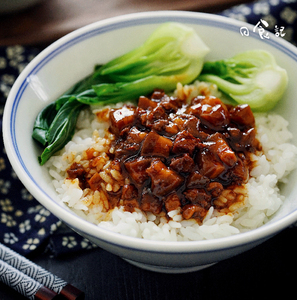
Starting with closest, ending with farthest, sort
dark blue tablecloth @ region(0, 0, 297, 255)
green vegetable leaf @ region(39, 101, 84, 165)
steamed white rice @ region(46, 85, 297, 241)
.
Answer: steamed white rice @ region(46, 85, 297, 241) < green vegetable leaf @ region(39, 101, 84, 165) < dark blue tablecloth @ region(0, 0, 297, 255)

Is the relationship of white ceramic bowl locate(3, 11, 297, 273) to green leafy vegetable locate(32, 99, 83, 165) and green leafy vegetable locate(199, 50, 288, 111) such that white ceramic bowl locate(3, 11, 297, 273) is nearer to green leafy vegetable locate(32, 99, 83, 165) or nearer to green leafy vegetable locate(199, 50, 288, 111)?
green leafy vegetable locate(32, 99, 83, 165)

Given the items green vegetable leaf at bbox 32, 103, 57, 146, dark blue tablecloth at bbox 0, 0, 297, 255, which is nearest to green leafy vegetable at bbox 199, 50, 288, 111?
dark blue tablecloth at bbox 0, 0, 297, 255

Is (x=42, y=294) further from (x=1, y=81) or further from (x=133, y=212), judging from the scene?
(x=1, y=81)

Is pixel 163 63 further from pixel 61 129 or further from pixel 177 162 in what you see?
pixel 177 162

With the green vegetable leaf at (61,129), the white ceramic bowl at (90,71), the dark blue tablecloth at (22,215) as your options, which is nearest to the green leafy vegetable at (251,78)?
the white ceramic bowl at (90,71)

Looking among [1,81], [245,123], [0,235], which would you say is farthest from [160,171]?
[1,81]

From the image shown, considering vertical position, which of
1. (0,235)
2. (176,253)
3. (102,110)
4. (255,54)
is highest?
(255,54)
